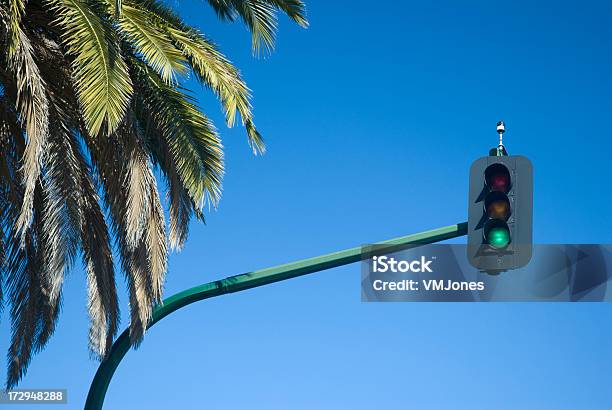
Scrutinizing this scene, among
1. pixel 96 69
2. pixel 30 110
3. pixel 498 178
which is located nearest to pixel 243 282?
pixel 498 178

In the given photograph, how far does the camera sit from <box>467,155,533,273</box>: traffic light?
28.9 feet

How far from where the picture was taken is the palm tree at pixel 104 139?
11.5 m

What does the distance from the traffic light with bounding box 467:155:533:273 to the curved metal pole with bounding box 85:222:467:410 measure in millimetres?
884

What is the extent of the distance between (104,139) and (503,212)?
6.53 m

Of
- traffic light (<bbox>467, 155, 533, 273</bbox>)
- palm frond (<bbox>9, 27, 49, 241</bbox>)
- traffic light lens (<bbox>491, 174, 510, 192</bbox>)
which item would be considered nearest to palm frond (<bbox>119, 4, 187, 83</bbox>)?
palm frond (<bbox>9, 27, 49, 241</bbox>)

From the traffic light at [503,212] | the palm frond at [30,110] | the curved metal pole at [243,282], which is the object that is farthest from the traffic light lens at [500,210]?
the palm frond at [30,110]

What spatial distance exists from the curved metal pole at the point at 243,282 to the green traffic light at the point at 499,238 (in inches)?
37.5

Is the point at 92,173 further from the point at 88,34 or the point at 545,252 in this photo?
the point at 545,252

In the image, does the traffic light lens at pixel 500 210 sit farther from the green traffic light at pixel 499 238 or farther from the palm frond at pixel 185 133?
the palm frond at pixel 185 133

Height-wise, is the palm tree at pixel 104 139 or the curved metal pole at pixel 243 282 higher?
the palm tree at pixel 104 139

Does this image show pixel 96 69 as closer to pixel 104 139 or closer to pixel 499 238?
pixel 104 139

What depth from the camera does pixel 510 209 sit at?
8.86m

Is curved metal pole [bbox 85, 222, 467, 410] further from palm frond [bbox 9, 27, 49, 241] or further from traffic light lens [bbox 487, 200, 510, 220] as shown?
palm frond [bbox 9, 27, 49, 241]

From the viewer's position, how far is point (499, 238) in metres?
8.80
